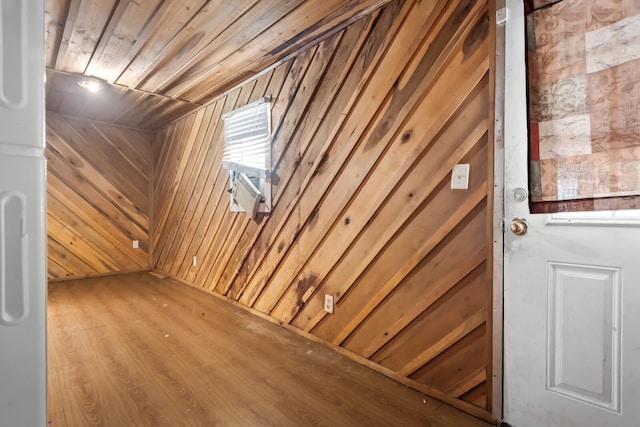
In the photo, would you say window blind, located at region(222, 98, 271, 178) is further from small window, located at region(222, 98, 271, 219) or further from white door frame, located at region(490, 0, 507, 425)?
white door frame, located at region(490, 0, 507, 425)

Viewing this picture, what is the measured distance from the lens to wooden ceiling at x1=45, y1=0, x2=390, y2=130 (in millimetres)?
2148

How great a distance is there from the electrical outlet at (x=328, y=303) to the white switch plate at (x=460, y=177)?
47.5 inches

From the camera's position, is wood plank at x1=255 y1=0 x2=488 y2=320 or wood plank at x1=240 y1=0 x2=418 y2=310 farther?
wood plank at x1=240 y1=0 x2=418 y2=310

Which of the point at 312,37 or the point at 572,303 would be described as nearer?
the point at 572,303

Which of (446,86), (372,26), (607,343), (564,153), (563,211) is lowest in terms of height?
(607,343)

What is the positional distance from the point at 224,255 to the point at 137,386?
6.08 feet

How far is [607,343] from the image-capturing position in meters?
1.33

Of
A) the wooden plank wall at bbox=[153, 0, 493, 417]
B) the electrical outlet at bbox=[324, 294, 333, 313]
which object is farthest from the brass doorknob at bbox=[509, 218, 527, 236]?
the electrical outlet at bbox=[324, 294, 333, 313]

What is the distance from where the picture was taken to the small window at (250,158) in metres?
3.09

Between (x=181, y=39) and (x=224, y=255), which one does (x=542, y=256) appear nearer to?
(x=181, y=39)

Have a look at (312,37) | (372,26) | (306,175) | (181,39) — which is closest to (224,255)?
(306,175)

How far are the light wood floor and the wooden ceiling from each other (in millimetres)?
2272

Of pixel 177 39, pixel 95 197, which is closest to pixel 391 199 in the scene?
pixel 177 39

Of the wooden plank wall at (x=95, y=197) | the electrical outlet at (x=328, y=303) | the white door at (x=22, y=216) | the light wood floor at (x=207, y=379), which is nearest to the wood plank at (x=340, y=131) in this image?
the electrical outlet at (x=328, y=303)
